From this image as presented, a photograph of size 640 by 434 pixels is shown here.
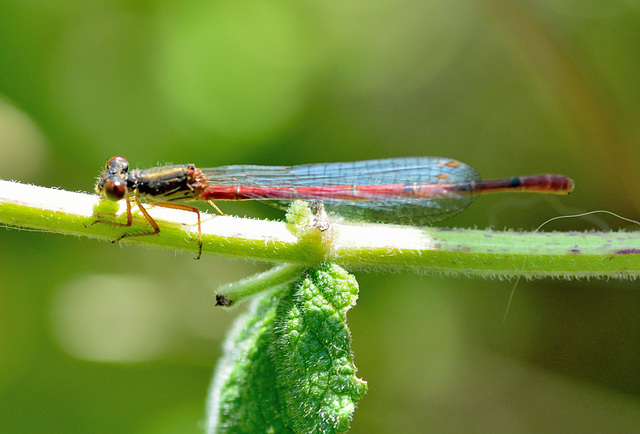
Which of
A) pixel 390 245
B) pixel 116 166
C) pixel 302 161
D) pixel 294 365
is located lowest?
pixel 294 365

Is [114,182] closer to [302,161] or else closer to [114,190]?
[114,190]

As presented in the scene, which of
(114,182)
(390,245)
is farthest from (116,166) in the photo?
Answer: (390,245)

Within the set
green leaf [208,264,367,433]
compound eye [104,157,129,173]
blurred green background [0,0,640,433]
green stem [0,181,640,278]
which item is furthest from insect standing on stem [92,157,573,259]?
green leaf [208,264,367,433]

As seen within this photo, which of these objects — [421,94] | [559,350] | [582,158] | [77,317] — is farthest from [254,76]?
[559,350]

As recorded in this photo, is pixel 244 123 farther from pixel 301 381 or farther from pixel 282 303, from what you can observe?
pixel 301 381

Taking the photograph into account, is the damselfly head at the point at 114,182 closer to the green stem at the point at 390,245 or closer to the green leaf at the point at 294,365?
the green stem at the point at 390,245

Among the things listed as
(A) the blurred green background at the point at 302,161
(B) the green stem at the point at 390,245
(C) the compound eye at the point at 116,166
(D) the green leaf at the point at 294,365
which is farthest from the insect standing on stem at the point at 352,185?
(D) the green leaf at the point at 294,365
